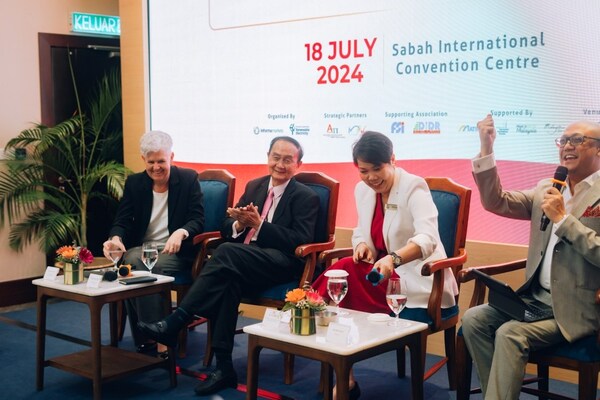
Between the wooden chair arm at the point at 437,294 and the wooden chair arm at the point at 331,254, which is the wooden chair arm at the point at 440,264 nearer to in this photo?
the wooden chair arm at the point at 437,294

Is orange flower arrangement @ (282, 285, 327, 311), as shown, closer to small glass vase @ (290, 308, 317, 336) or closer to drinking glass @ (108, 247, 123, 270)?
small glass vase @ (290, 308, 317, 336)

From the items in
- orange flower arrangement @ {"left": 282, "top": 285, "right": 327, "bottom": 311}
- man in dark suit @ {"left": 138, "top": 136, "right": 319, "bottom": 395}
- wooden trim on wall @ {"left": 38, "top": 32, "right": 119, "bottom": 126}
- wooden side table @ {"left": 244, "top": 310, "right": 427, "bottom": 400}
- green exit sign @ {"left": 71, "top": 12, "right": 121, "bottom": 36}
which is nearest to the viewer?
wooden side table @ {"left": 244, "top": 310, "right": 427, "bottom": 400}

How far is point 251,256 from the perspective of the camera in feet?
13.2

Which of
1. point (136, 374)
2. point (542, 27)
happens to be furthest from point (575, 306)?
point (136, 374)

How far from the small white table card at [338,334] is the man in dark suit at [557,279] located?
2.04ft

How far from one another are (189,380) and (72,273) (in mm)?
829

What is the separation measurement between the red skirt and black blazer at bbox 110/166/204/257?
127cm

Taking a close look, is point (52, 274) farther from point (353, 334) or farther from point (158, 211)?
point (353, 334)

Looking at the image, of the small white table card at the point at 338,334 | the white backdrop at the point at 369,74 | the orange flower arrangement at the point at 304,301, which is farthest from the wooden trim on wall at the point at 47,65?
the small white table card at the point at 338,334

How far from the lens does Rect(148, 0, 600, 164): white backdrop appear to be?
155 inches

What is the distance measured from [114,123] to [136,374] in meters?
2.93

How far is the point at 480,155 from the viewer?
3422 millimetres

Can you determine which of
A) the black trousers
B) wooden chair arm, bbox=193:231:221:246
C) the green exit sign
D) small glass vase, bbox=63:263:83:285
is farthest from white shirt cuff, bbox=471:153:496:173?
the green exit sign

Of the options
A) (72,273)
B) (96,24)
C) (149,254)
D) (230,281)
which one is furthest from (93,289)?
(96,24)
